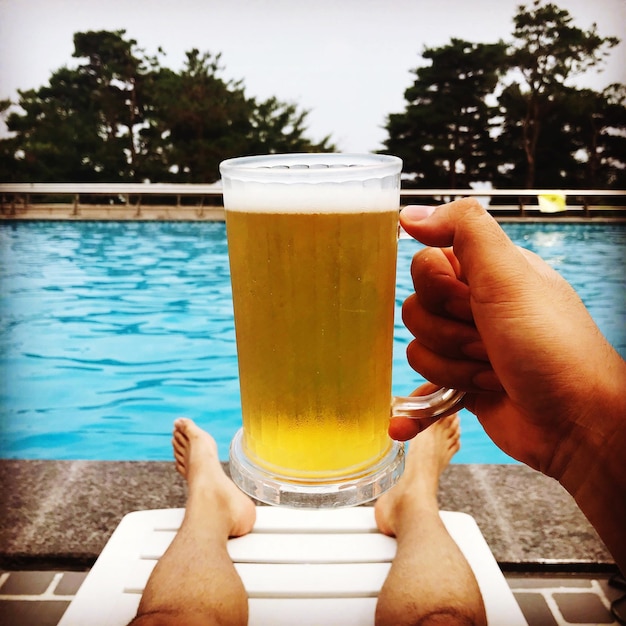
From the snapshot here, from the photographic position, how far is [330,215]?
32.5 inches

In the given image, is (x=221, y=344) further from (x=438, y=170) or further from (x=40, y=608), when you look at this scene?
(x=438, y=170)

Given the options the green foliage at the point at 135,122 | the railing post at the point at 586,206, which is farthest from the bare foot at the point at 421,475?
the green foliage at the point at 135,122

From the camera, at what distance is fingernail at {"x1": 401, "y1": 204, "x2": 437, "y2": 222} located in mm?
1015

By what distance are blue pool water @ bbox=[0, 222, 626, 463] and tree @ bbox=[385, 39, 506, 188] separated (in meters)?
4.11

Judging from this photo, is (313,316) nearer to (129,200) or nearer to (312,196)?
(312,196)

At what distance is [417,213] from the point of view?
102 cm

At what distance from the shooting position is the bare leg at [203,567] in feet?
4.56

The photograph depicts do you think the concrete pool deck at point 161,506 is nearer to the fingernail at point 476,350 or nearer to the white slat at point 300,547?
the white slat at point 300,547

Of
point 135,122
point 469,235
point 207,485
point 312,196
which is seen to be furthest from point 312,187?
point 135,122

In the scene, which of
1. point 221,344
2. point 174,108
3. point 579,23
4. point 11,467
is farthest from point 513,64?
point 11,467

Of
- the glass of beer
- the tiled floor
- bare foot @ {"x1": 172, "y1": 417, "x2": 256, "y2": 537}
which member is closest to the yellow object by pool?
the tiled floor

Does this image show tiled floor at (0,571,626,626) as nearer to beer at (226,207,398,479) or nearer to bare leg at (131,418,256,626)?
bare leg at (131,418,256,626)

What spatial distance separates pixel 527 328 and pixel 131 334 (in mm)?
7142

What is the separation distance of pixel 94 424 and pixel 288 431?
5189 mm
